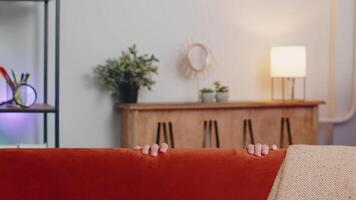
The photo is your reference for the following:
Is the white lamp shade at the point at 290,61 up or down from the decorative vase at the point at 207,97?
up

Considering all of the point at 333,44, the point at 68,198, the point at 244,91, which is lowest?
the point at 68,198

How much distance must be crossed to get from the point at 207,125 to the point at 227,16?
35.1 inches

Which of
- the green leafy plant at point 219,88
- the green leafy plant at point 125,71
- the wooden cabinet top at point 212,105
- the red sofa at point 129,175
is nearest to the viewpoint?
the red sofa at point 129,175

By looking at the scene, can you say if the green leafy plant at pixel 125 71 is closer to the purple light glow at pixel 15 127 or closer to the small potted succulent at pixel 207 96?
the small potted succulent at pixel 207 96

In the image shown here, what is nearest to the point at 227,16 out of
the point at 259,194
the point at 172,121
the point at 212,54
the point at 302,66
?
the point at 212,54

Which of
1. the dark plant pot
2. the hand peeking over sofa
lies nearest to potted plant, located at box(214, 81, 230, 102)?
the dark plant pot

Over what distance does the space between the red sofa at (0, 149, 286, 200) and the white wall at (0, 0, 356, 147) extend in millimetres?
2001

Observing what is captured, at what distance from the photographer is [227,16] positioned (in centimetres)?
434

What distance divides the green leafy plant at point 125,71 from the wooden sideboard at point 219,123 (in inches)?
6.1

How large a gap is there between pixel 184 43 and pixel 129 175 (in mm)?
2349

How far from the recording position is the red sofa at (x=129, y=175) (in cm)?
195

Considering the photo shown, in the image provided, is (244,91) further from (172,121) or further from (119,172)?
(119,172)

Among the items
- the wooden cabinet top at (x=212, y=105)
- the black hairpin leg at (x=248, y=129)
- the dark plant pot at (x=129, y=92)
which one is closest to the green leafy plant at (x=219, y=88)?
the wooden cabinet top at (x=212, y=105)

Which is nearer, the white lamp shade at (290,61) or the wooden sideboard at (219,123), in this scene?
the wooden sideboard at (219,123)
